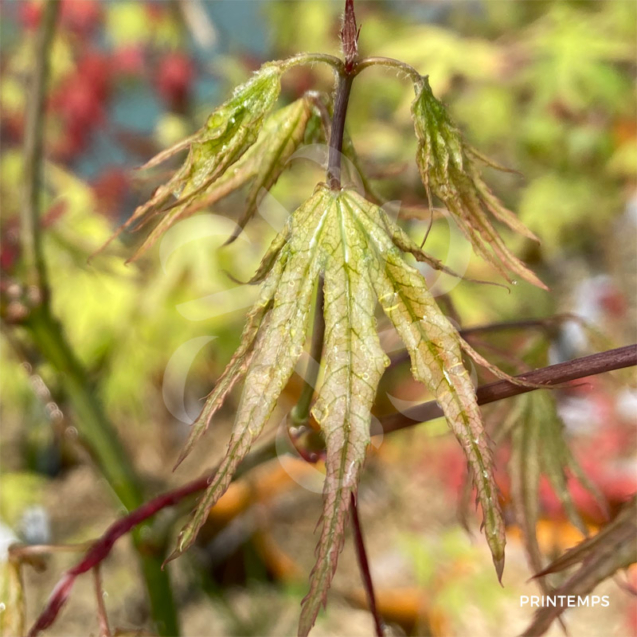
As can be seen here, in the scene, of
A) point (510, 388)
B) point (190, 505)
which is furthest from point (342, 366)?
point (190, 505)

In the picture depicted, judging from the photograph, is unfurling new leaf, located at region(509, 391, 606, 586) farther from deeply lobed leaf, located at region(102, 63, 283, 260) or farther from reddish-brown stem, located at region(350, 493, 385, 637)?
deeply lobed leaf, located at region(102, 63, 283, 260)

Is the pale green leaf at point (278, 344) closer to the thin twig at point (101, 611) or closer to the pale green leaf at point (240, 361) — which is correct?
the pale green leaf at point (240, 361)

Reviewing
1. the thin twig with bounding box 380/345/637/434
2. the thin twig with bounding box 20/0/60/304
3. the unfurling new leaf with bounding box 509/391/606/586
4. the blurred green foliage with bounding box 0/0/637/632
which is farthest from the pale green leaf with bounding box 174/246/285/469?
the blurred green foliage with bounding box 0/0/637/632

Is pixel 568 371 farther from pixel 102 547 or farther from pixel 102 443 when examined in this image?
pixel 102 443

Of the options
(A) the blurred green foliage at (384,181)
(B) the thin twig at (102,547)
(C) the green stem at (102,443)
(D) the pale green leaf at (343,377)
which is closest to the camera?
(D) the pale green leaf at (343,377)

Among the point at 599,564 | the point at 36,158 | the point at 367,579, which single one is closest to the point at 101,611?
the point at 367,579

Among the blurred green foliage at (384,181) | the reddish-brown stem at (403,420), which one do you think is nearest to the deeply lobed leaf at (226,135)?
the reddish-brown stem at (403,420)
